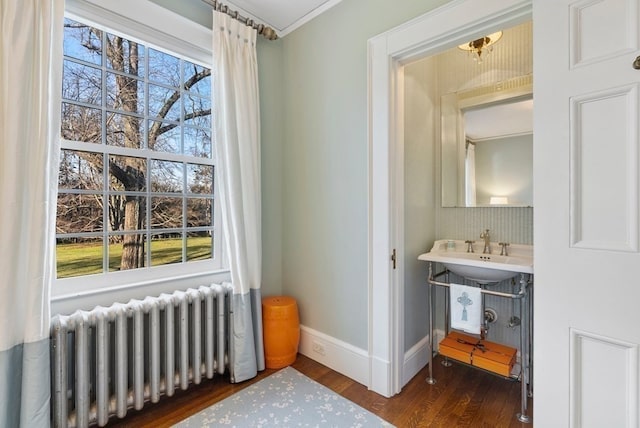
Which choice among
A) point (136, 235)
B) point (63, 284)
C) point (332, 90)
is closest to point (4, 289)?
point (63, 284)

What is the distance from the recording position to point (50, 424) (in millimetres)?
1375

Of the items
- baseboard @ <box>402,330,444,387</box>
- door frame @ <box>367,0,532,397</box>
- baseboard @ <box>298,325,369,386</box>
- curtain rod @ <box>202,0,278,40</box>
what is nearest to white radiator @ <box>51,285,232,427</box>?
baseboard @ <box>298,325,369,386</box>

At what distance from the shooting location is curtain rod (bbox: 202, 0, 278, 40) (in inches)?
77.6

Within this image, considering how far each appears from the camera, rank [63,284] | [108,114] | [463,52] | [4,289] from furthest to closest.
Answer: [463,52] → [108,114] → [63,284] → [4,289]

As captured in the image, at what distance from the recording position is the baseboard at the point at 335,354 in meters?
1.99

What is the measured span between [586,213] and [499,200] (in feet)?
4.01

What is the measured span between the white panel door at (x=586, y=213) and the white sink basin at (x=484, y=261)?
0.58 meters

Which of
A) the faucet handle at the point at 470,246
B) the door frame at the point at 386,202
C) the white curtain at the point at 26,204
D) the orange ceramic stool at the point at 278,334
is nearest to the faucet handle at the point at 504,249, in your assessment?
the faucet handle at the point at 470,246

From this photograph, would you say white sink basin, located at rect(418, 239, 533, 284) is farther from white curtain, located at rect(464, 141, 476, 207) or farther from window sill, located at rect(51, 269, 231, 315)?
window sill, located at rect(51, 269, 231, 315)

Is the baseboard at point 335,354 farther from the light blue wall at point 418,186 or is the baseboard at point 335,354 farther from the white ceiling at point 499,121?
the white ceiling at point 499,121

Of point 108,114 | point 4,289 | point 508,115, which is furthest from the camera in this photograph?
point 508,115

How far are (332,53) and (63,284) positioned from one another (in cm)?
225

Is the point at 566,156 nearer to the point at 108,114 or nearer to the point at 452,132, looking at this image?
the point at 452,132

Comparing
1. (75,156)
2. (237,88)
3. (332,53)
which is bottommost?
(75,156)
